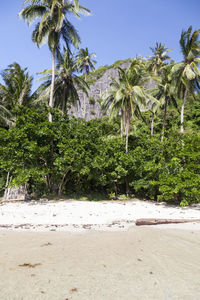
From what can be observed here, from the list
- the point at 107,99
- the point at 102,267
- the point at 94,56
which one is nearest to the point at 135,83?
the point at 107,99

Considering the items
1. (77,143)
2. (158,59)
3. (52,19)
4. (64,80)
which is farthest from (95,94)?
(77,143)

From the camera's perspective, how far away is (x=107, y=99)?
21891 millimetres

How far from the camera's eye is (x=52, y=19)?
15.9 meters

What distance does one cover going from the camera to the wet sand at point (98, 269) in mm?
2289

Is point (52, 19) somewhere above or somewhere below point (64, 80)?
above

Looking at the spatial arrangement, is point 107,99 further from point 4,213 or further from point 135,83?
point 4,213

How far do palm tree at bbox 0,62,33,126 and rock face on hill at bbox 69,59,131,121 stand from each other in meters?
22.5

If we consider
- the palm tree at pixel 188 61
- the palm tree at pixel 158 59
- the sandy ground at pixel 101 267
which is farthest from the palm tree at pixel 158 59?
the sandy ground at pixel 101 267

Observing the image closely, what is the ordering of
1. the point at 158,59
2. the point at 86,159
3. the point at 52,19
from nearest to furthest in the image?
the point at 86,159 → the point at 52,19 → the point at 158,59

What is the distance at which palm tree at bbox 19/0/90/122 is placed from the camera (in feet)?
49.4

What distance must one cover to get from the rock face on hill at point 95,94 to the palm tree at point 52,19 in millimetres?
24862

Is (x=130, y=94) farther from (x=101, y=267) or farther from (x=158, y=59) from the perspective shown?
(x=158, y=59)

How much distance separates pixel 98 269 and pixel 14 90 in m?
20.7

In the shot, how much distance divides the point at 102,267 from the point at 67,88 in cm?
1851
